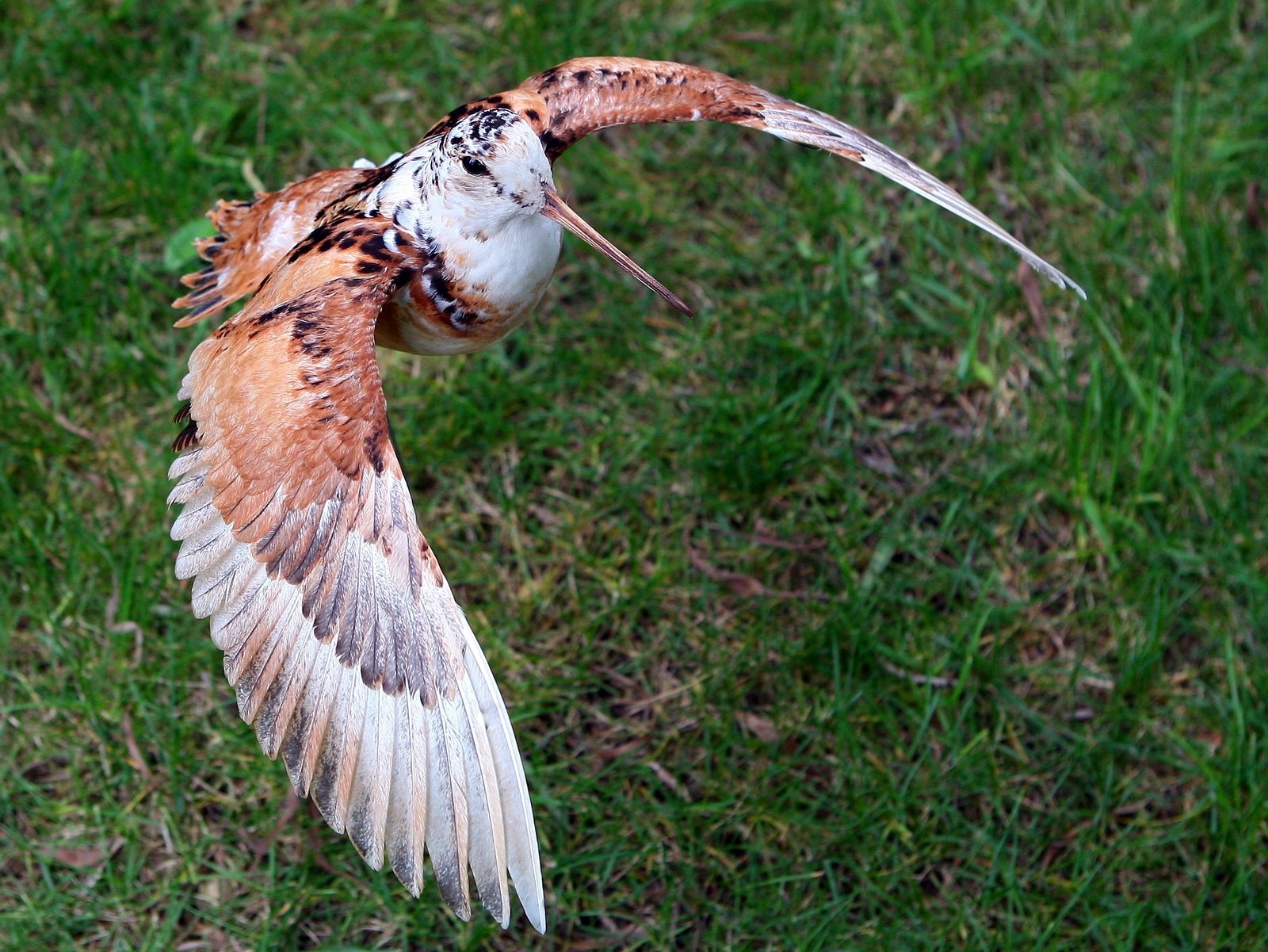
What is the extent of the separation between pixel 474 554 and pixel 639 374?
95 cm

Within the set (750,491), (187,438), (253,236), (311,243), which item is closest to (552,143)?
(311,243)

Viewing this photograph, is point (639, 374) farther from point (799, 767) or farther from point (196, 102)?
point (196, 102)

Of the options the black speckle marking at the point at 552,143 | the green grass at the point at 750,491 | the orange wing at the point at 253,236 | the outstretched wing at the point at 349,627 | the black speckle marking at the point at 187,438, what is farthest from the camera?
the green grass at the point at 750,491

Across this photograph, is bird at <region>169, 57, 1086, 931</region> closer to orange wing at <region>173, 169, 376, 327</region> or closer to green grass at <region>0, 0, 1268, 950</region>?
orange wing at <region>173, 169, 376, 327</region>

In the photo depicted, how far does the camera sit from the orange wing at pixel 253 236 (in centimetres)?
373

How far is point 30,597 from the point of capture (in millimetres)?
4266

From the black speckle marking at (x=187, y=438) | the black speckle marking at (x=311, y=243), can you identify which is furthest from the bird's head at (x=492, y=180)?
the black speckle marking at (x=187, y=438)

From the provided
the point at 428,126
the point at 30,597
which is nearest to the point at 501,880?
the point at 30,597

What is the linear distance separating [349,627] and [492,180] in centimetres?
118

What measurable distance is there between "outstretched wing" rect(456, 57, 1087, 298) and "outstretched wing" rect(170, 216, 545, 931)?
86 centimetres

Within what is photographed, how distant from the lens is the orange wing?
3.73 m

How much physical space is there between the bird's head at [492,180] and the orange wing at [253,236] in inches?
15.9

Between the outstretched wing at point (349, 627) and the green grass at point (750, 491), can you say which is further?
the green grass at point (750, 491)

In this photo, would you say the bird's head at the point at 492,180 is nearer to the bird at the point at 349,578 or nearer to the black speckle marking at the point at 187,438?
the bird at the point at 349,578
